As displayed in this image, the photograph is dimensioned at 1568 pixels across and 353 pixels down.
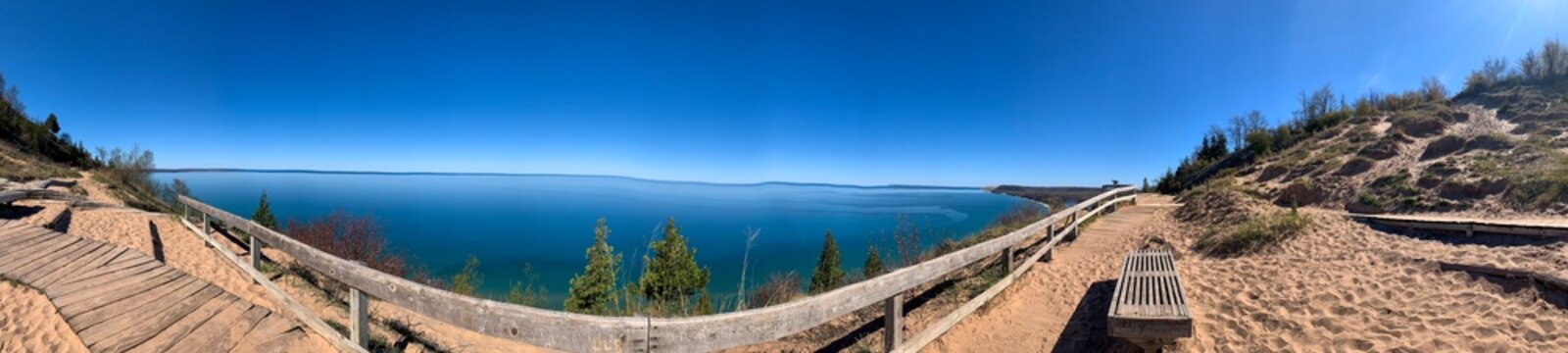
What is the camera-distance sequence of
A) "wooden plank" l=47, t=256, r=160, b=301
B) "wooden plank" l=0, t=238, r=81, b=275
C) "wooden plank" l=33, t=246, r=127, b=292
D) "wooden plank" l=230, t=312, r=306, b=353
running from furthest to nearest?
"wooden plank" l=0, t=238, r=81, b=275 < "wooden plank" l=33, t=246, r=127, b=292 < "wooden plank" l=47, t=256, r=160, b=301 < "wooden plank" l=230, t=312, r=306, b=353

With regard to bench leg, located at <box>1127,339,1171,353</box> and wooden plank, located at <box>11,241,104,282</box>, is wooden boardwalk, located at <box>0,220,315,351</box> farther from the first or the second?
bench leg, located at <box>1127,339,1171,353</box>

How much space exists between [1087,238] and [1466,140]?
1255cm

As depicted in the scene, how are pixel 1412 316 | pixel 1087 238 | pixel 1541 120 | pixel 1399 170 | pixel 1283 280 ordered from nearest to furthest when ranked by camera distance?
pixel 1412 316 → pixel 1283 280 → pixel 1087 238 → pixel 1399 170 → pixel 1541 120

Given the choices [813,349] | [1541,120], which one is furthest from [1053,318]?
[1541,120]

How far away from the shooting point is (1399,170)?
12672mm

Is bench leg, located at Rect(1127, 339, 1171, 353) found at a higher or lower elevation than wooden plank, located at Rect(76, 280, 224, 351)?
lower

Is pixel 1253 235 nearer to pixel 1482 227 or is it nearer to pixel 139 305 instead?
pixel 1482 227

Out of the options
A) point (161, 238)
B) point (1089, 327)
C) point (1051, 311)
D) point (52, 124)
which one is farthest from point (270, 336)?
point (52, 124)

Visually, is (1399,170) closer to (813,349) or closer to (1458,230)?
(1458,230)

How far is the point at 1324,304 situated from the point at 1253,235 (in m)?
3.47

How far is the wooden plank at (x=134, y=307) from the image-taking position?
11.7ft

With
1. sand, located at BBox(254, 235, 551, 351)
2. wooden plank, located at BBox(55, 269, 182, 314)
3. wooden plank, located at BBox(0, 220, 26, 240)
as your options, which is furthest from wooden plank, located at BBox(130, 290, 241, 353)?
wooden plank, located at BBox(0, 220, 26, 240)

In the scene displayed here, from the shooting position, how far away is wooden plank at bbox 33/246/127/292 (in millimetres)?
4777

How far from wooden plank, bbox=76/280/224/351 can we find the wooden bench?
6.13 metres
